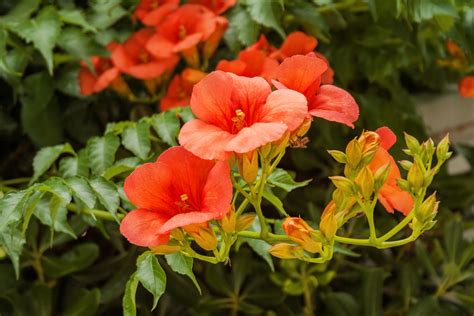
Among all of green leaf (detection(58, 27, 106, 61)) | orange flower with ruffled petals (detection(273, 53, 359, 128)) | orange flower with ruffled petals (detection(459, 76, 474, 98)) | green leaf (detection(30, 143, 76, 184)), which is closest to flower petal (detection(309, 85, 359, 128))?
orange flower with ruffled petals (detection(273, 53, 359, 128))

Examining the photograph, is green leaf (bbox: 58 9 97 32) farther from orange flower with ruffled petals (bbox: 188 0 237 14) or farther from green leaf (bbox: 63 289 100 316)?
green leaf (bbox: 63 289 100 316)

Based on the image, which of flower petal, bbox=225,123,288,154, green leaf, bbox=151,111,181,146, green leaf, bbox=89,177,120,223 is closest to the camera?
flower petal, bbox=225,123,288,154

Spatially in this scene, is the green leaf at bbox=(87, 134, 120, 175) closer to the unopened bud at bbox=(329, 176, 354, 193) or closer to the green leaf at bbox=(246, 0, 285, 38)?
the green leaf at bbox=(246, 0, 285, 38)

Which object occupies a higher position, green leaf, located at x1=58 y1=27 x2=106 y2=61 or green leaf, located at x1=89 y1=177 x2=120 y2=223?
green leaf, located at x1=89 y1=177 x2=120 y2=223

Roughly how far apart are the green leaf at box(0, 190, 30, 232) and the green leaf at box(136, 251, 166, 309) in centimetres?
13

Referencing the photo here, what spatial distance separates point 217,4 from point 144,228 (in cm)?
62

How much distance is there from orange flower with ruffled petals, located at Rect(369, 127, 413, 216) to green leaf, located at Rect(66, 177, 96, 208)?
30 cm

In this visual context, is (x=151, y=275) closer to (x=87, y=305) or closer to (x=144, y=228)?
(x=144, y=228)

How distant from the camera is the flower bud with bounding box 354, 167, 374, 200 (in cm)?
72

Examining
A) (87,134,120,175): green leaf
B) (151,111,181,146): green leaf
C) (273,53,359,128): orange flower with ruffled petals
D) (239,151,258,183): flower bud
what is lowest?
(87,134,120,175): green leaf

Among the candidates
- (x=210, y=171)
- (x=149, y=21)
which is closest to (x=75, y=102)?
(x=149, y=21)

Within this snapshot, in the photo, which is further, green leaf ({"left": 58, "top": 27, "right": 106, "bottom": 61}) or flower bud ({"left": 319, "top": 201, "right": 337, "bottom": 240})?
green leaf ({"left": 58, "top": 27, "right": 106, "bottom": 61})

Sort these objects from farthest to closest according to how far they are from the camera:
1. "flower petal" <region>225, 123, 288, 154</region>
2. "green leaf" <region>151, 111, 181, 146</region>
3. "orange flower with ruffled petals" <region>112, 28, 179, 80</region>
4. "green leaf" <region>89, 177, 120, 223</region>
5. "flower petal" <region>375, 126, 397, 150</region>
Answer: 1. "orange flower with ruffled petals" <region>112, 28, 179, 80</region>
2. "green leaf" <region>151, 111, 181, 146</region>
3. "green leaf" <region>89, 177, 120, 223</region>
4. "flower petal" <region>375, 126, 397, 150</region>
5. "flower petal" <region>225, 123, 288, 154</region>

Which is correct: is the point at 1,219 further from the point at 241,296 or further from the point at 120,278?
the point at 241,296
